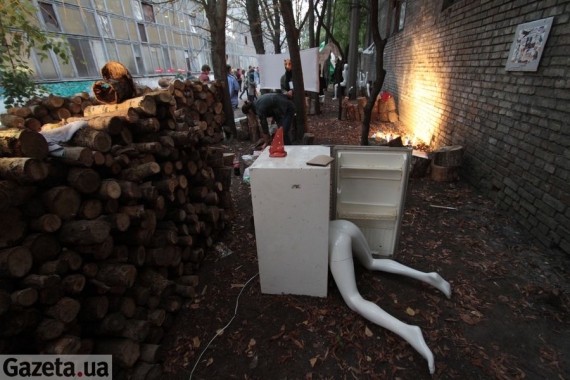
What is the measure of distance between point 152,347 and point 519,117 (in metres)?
4.93

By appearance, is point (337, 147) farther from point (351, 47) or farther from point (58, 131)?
point (351, 47)

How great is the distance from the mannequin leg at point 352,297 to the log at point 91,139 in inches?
79.9

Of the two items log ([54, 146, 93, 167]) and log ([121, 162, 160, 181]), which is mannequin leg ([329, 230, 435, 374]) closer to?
log ([121, 162, 160, 181])

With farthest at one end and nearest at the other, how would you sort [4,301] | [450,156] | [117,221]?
[450,156] → [117,221] → [4,301]

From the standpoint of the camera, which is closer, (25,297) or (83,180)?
(25,297)

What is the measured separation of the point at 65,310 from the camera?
1655 millimetres

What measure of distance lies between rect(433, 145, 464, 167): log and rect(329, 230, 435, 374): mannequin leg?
3395mm

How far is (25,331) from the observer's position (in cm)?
161

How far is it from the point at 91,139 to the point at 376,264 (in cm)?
276

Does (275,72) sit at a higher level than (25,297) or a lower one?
higher

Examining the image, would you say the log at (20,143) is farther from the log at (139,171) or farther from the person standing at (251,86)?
the person standing at (251,86)

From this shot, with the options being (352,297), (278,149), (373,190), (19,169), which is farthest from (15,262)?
(373,190)

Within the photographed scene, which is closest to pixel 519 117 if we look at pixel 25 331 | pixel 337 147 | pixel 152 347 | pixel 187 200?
pixel 337 147

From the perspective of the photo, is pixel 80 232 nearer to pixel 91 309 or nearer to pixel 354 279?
pixel 91 309
